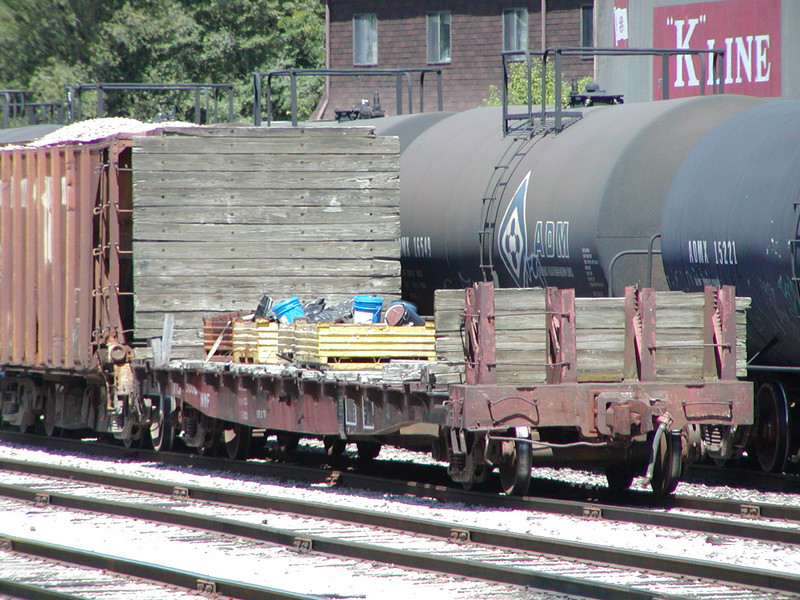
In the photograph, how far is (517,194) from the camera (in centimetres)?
1375

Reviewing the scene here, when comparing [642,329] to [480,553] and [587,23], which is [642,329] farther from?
[587,23]

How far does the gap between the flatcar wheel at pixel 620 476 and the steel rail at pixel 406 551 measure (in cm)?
266

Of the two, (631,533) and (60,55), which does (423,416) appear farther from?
(60,55)

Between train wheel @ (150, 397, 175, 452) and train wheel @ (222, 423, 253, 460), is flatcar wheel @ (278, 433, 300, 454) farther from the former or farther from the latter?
train wheel @ (150, 397, 175, 452)

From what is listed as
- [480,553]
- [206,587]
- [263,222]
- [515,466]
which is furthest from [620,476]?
[206,587]

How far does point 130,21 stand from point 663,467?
3744cm

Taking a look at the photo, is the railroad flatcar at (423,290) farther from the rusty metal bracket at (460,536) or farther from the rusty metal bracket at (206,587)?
the rusty metal bracket at (206,587)

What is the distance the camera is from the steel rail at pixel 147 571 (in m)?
7.66

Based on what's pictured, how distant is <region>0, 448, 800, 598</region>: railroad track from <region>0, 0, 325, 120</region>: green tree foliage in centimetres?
3531

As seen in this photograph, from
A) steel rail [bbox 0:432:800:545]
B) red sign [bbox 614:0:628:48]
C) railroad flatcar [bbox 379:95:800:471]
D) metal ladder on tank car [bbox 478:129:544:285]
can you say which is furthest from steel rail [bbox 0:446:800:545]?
red sign [bbox 614:0:628:48]

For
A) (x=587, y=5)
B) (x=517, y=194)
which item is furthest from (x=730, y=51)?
(x=517, y=194)

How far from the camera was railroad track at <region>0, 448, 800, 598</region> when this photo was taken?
792 centimetres

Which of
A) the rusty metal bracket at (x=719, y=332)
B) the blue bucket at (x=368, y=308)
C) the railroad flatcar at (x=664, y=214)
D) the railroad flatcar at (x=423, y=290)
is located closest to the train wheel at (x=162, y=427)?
the railroad flatcar at (x=423, y=290)

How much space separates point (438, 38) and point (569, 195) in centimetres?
3093
